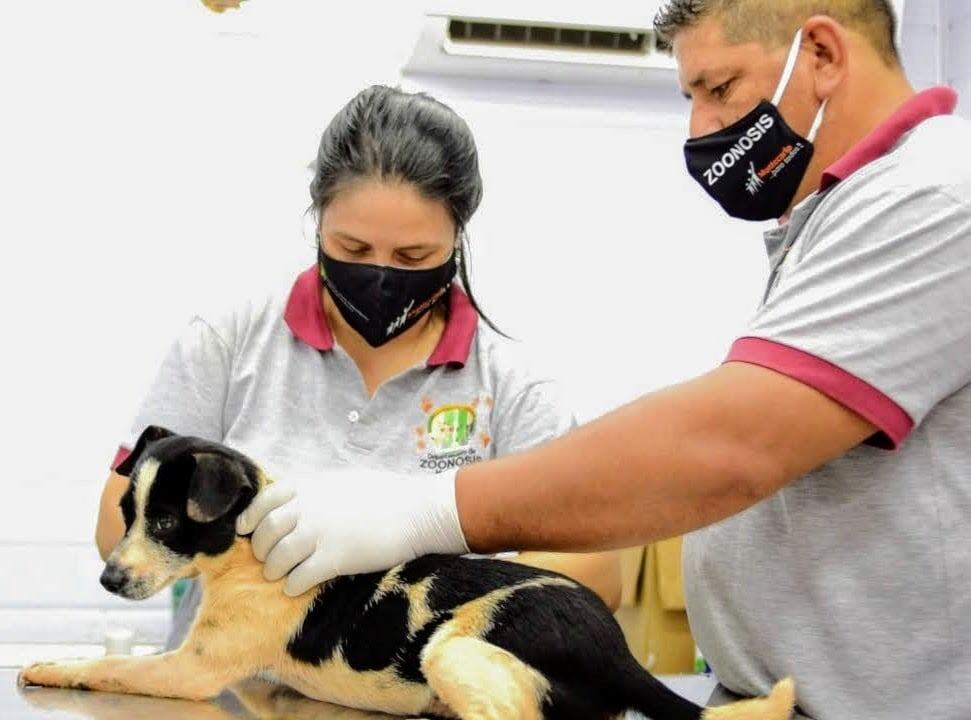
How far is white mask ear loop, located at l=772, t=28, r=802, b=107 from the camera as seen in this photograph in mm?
1306

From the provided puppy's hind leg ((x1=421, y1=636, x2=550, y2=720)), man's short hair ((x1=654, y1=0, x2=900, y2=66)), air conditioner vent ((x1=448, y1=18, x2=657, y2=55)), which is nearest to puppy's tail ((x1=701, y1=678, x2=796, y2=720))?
puppy's hind leg ((x1=421, y1=636, x2=550, y2=720))

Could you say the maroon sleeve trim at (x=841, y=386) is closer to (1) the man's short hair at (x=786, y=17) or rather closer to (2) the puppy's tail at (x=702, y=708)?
(2) the puppy's tail at (x=702, y=708)

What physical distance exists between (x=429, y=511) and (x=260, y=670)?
0.91 ft

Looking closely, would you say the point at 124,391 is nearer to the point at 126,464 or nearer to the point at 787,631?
the point at 126,464

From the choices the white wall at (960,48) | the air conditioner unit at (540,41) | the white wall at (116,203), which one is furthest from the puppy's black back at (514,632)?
the white wall at (960,48)

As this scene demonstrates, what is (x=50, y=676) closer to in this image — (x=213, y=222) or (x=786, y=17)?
(x=786, y=17)

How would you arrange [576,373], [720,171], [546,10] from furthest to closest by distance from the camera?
[576,373]
[546,10]
[720,171]

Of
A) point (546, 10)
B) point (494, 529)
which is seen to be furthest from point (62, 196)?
point (494, 529)

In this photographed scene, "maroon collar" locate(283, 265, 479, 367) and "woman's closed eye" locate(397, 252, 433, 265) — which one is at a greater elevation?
"woman's closed eye" locate(397, 252, 433, 265)

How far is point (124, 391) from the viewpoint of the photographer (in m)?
2.91

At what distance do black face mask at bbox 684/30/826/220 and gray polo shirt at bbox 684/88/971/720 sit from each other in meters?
0.16

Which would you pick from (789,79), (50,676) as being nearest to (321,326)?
(50,676)

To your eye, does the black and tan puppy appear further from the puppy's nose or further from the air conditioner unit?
the air conditioner unit

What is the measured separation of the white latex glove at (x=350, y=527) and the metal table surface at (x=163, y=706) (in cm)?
12
